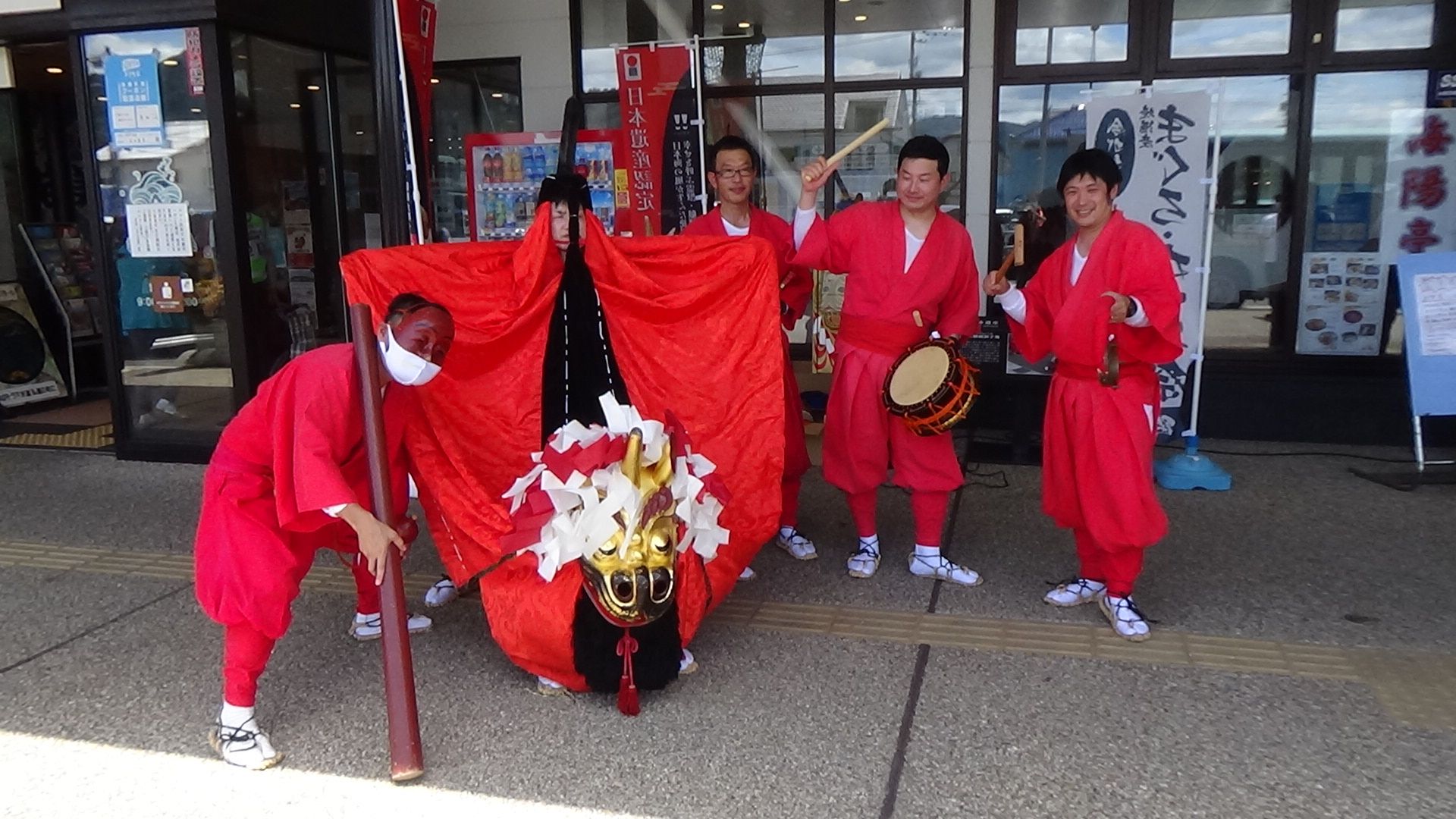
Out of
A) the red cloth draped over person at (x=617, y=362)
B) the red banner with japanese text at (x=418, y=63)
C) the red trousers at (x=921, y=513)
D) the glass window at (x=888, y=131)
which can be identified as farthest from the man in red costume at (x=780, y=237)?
the glass window at (x=888, y=131)

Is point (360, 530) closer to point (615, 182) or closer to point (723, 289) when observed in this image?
point (723, 289)

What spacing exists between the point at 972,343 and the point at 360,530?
3.98 metres

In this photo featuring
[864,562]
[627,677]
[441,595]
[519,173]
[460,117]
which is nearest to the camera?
[627,677]

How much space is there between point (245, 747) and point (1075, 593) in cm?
271

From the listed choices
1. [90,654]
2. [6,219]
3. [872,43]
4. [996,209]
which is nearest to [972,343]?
[996,209]

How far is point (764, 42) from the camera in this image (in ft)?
22.1

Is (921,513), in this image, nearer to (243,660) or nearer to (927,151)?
(927,151)

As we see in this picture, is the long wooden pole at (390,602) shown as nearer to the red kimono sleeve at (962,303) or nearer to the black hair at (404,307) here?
the black hair at (404,307)

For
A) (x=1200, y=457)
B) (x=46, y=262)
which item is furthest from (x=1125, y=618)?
(x=46, y=262)

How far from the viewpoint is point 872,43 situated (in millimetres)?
6574

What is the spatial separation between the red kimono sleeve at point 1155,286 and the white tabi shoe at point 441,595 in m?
2.57

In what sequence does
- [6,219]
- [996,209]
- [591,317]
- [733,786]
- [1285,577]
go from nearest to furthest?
1. [733,786]
2. [591,317]
3. [1285,577]
4. [996,209]
5. [6,219]

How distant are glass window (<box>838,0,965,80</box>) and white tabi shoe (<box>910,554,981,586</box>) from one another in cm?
355

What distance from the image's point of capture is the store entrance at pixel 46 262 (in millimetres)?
7320
